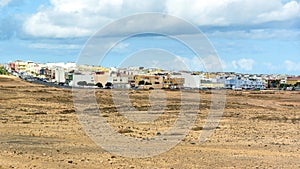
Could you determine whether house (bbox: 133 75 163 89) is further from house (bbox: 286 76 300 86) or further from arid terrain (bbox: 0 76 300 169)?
arid terrain (bbox: 0 76 300 169)

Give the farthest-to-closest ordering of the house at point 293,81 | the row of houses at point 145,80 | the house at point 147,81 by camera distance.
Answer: the house at point 293,81
the house at point 147,81
the row of houses at point 145,80

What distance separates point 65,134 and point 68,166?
903 cm

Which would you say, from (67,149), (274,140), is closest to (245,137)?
(274,140)

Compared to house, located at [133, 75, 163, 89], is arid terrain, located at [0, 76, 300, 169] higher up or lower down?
lower down

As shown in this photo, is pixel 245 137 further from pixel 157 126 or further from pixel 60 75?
pixel 60 75

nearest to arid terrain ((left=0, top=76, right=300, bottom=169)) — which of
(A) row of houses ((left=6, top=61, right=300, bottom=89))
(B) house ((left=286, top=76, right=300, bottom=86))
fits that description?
(A) row of houses ((left=6, top=61, right=300, bottom=89))

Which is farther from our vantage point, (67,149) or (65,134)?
(65,134)

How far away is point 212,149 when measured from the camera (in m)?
20.7

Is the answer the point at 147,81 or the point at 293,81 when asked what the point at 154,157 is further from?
the point at 293,81

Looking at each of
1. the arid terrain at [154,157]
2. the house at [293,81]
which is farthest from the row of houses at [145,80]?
the arid terrain at [154,157]

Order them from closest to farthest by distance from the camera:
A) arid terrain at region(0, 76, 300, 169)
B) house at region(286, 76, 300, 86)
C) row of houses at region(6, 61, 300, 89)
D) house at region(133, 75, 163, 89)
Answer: arid terrain at region(0, 76, 300, 169), row of houses at region(6, 61, 300, 89), house at region(133, 75, 163, 89), house at region(286, 76, 300, 86)

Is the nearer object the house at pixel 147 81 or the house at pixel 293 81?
the house at pixel 147 81

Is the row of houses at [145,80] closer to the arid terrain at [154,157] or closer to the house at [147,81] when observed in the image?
the house at [147,81]

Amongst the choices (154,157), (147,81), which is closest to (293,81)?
(147,81)
